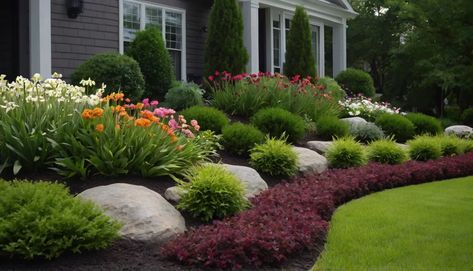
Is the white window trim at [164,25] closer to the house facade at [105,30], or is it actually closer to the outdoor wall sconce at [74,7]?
the house facade at [105,30]

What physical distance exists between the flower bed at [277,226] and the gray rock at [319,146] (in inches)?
49.4

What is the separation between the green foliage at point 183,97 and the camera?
1091 cm

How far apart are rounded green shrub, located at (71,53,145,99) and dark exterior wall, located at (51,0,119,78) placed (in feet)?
3.73

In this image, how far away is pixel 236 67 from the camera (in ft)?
44.4

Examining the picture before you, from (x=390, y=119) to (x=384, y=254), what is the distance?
824 centimetres

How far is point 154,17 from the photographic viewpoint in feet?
44.5

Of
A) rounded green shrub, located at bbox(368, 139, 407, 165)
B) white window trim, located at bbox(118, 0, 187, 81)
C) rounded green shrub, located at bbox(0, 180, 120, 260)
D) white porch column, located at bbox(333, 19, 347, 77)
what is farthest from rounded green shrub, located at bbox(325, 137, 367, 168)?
white porch column, located at bbox(333, 19, 347, 77)

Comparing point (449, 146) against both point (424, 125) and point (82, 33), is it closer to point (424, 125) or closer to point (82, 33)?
point (424, 125)

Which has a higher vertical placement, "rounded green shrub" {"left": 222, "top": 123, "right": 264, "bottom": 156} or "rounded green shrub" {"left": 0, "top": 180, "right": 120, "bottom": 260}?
"rounded green shrub" {"left": 222, "top": 123, "right": 264, "bottom": 156}

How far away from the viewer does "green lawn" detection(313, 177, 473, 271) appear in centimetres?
480

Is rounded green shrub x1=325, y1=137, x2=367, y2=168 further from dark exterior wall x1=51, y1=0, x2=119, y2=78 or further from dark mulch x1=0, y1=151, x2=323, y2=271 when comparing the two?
dark exterior wall x1=51, y1=0, x2=119, y2=78

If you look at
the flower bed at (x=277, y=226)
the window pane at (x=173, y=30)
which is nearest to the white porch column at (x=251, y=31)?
the window pane at (x=173, y=30)

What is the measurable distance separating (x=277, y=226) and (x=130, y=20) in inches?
349

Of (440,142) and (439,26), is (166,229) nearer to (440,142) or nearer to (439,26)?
(440,142)
